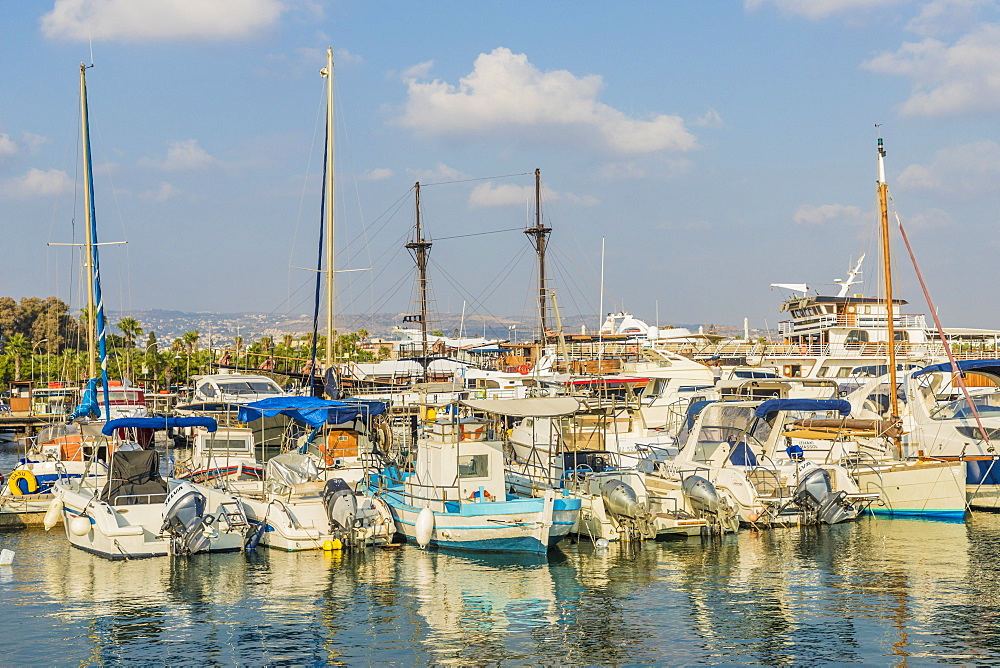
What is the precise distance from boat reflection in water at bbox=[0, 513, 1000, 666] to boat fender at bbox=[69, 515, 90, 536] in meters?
0.79

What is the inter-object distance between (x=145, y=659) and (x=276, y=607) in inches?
144

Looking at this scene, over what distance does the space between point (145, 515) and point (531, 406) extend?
11.0 m

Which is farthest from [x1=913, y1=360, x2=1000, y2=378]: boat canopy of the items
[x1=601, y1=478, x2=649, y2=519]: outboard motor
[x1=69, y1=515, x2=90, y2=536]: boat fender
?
[x1=69, y1=515, x2=90, y2=536]: boat fender

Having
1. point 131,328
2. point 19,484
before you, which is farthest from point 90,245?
point 131,328

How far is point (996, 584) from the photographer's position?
22.9 m

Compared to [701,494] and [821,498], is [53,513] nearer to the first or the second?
[701,494]

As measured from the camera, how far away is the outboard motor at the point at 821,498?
98.1 ft

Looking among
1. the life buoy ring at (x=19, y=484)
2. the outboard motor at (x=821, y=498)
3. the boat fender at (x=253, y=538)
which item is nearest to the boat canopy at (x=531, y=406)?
the boat fender at (x=253, y=538)

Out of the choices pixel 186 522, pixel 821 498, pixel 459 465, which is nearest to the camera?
pixel 186 522

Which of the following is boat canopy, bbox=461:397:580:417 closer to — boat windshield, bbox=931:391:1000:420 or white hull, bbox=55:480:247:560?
white hull, bbox=55:480:247:560

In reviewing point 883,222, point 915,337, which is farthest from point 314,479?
point 915,337

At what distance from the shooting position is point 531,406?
1114 inches

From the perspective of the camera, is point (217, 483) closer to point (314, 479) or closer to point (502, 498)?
point (314, 479)

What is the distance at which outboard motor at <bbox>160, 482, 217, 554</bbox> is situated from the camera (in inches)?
1003
